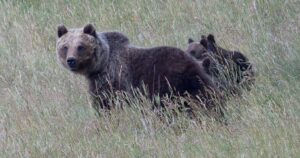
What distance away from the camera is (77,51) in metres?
9.78

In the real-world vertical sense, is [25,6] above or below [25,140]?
above

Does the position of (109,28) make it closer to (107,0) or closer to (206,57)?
(107,0)

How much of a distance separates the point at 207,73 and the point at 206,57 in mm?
788

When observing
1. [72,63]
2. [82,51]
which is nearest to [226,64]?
[82,51]

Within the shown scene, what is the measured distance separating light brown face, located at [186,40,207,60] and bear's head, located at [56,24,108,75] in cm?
146

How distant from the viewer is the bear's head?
9777mm

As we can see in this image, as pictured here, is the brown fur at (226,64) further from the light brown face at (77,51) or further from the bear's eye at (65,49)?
the bear's eye at (65,49)

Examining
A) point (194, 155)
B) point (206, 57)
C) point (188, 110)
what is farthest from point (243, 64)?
point (194, 155)

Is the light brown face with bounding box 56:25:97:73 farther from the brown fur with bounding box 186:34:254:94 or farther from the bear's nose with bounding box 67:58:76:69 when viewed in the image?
the brown fur with bounding box 186:34:254:94

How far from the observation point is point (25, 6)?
15.1 m

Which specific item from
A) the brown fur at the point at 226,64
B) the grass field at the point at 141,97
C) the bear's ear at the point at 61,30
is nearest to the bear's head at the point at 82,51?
the bear's ear at the point at 61,30

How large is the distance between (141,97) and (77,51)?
106 cm

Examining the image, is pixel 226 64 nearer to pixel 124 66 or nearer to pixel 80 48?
pixel 124 66

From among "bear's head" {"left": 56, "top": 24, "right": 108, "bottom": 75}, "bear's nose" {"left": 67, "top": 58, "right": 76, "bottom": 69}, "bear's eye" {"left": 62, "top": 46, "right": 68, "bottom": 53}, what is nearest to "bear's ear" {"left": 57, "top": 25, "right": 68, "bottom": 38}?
"bear's head" {"left": 56, "top": 24, "right": 108, "bottom": 75}
